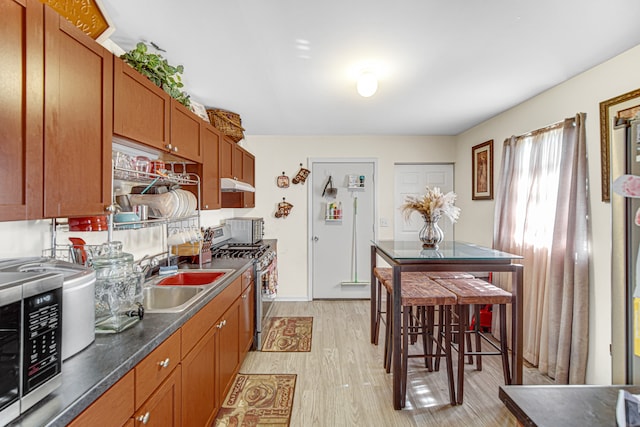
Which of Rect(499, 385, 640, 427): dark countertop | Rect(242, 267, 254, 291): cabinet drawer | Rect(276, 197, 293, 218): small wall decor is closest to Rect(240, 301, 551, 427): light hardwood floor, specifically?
Rect(242, 267, 254, 291): cabinet drawer

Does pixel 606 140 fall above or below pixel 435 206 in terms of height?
above

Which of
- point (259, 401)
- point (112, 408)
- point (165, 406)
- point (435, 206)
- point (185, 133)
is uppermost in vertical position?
point (185, 133)

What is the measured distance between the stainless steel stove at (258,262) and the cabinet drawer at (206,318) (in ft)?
2.17

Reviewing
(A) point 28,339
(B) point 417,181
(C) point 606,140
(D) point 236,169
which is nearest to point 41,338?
(A) point 28,339

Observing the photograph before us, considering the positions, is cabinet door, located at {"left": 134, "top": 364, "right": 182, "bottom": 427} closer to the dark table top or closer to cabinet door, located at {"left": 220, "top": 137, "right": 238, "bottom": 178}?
the dark table top

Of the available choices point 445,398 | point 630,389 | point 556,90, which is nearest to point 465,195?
point 556,90

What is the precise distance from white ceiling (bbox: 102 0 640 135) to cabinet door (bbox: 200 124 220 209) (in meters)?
0.40

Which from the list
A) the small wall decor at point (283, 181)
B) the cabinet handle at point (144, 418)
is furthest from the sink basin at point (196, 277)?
the small wall decor at point (283, 181)

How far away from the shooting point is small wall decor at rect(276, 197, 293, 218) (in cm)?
454

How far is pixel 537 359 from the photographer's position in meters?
2.76

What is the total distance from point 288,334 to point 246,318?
84 cm

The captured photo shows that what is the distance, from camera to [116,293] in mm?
1344

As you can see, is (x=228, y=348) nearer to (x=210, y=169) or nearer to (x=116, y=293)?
(x=116, y=293)

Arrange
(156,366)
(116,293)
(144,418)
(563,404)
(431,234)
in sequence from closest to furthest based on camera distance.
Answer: (563,404)
(144,418)
(156,366)
(116,293)
(431,234)
